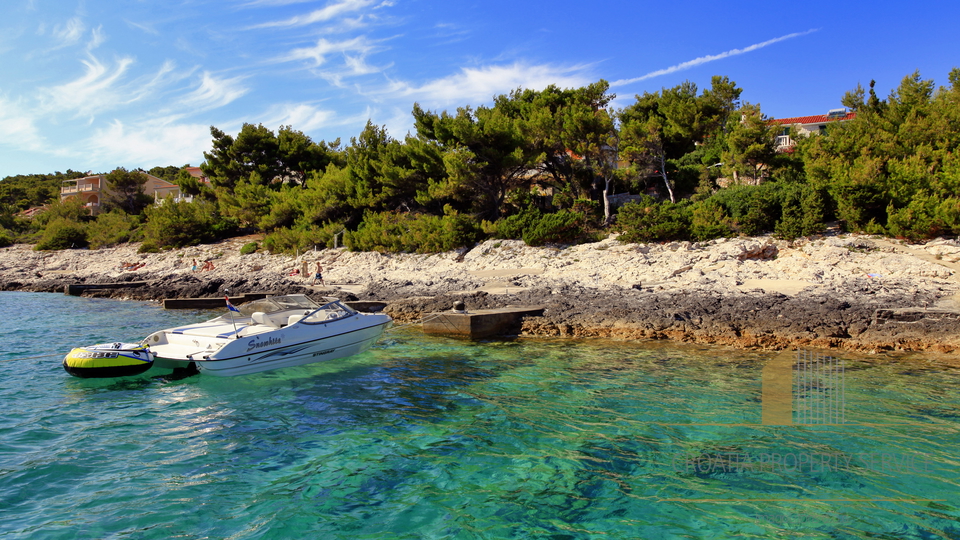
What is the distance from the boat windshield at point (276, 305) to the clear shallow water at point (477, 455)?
1.56 m

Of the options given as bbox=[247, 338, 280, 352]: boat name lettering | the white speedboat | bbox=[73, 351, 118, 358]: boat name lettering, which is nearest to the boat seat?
the white speedboat

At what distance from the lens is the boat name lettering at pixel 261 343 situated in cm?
1023

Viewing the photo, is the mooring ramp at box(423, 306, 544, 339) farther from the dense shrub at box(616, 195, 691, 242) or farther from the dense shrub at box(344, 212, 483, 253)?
the dense shrub at box(344, 212, 483, 253)

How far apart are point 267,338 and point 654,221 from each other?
18.3 metres

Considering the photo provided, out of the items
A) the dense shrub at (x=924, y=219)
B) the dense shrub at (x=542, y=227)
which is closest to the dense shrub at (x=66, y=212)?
the dense shrub at (x=542, y=227)

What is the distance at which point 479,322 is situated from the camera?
1520 cm

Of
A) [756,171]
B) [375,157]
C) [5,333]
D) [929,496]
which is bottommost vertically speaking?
[929,496]

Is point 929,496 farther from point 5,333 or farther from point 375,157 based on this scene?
point 375,157

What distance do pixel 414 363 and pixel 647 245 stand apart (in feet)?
47.8

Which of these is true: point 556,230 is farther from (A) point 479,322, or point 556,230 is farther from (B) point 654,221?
(A) point 479,322

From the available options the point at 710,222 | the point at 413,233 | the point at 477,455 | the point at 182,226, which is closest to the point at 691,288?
the point at 710,222

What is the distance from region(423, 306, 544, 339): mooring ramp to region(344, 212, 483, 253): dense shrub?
12.6m

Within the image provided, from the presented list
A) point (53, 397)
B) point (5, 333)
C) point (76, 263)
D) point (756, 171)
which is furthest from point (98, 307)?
point (756, 171)

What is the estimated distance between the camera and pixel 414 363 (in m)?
→ 12.2
